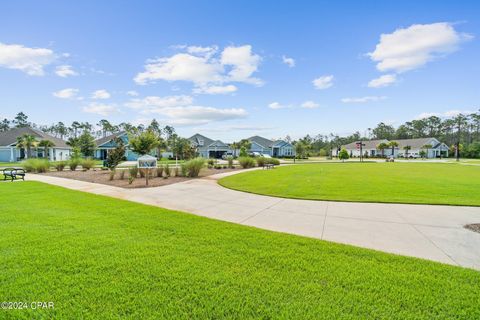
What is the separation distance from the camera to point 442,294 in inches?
109

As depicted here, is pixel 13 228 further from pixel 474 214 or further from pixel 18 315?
pixel 474 214

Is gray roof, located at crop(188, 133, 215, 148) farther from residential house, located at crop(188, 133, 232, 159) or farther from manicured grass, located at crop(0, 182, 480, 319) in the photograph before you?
manicured grass, located at crop(0, 182, 480, 319)

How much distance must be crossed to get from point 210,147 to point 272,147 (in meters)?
17.1

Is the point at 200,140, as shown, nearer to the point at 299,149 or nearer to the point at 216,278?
the point at 299,149

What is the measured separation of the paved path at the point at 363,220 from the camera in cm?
A: 424

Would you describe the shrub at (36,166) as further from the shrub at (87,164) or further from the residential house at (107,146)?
the residential house at (107,146)

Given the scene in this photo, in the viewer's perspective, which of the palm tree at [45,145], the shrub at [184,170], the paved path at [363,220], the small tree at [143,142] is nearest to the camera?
the paved path at [363,220]

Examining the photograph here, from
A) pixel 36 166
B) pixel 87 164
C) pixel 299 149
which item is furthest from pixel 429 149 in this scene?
pixel 36 166

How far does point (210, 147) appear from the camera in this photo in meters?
55.6

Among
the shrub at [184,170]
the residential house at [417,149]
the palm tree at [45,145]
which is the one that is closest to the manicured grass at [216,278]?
the shrub at [184,170]

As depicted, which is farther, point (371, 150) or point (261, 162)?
point (371, 150)

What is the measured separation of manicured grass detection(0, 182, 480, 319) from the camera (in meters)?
2.52

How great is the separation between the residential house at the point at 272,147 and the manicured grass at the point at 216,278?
186ft

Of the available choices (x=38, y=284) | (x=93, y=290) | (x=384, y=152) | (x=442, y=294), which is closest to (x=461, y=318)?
(x=442, y=294)
